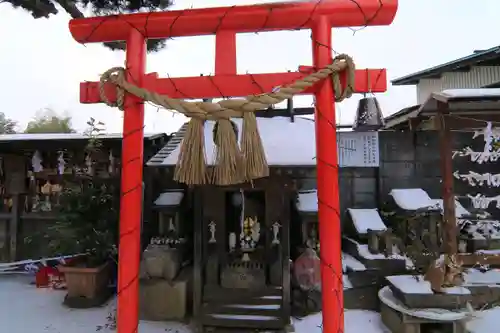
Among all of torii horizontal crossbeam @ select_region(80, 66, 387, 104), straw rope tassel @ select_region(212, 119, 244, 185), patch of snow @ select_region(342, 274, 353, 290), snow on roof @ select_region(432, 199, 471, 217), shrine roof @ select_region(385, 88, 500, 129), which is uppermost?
shrine roof @ select_region(385, 88, 500, 129)

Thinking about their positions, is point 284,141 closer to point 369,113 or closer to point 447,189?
point 369,113

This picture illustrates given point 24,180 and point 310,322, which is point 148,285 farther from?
point 24,180

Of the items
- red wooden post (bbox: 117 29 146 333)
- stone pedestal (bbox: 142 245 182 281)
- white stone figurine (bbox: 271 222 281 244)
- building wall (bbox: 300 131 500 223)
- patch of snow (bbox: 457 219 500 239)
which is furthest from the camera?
building wall (bbox: 300 131 500 223)

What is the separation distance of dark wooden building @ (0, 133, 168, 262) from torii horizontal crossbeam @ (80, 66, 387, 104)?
4522 millimetres

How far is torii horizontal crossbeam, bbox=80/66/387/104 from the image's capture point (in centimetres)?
226

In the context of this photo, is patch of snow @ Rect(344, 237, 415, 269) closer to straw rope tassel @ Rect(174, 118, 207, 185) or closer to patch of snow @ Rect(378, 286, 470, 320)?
patch of snow @ Rect(378, 286, 470, 320)

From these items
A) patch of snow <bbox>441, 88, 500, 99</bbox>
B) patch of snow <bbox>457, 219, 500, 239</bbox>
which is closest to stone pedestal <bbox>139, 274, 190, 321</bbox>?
patch of snow <bbox>441, 88, 500, 99</bbox>

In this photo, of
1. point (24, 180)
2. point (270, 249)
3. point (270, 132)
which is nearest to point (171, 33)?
point (270, 132)

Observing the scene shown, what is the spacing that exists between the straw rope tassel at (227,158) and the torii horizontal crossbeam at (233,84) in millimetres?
255

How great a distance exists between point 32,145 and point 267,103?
6.44 m

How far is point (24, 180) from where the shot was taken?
7.48 meters

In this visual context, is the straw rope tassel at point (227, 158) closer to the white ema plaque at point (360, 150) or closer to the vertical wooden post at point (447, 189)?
the vertical wooden post at point (447, 189)

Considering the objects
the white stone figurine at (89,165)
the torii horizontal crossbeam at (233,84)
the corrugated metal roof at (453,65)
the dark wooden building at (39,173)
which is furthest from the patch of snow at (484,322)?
the white stone figurine at (89,165)

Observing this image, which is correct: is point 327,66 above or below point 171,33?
below
